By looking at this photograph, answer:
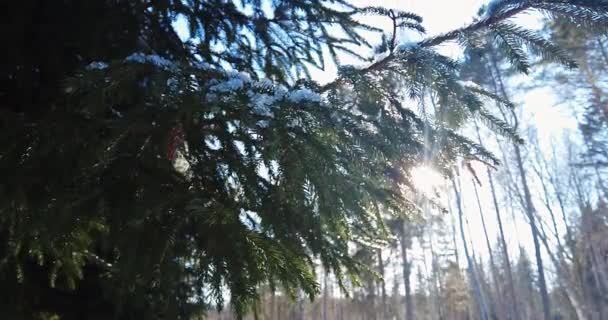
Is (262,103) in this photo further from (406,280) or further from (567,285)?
(567,285)

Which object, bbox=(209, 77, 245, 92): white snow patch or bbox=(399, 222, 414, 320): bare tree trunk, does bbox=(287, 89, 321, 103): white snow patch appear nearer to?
bbox=(209, 77, 245, 92): white snow patch

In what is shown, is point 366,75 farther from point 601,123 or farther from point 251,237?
point 601,123

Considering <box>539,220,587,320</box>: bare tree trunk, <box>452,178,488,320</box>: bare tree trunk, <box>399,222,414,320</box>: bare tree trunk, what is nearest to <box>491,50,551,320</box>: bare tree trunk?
<box>452,178,488,320</box>: bare tree trunk

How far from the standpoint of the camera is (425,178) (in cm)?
183

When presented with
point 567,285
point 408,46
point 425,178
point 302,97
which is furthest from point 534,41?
point 567,285

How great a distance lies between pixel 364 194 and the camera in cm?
166

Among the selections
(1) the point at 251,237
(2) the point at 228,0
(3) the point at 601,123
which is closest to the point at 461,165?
(1) the point at 251,237

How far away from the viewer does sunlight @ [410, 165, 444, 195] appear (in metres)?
1.77

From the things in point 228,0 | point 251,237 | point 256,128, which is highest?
point 228,0

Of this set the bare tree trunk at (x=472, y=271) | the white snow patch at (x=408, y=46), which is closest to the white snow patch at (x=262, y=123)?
the white snow patch at (x=408, y=46)

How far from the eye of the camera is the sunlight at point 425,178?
5.81 feet

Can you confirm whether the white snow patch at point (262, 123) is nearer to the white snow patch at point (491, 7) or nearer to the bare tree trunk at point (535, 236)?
the white snow patch at point (491, 7)

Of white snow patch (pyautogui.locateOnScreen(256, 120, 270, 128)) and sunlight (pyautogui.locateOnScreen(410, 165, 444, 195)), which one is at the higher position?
white snow patch (pyautogui.locateOnScreen(256, 120, 270, 128))

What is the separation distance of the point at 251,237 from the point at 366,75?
0.86 metres
